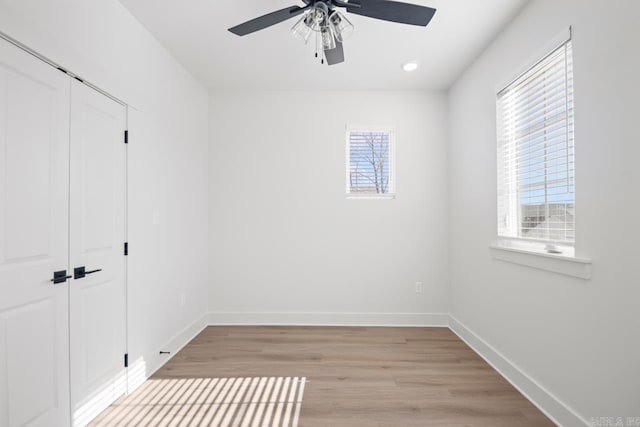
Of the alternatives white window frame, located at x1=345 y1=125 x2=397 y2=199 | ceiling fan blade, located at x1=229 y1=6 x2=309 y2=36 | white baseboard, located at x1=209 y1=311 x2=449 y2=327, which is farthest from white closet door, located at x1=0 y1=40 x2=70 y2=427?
white window frame, located at x1=345 y1=125 x2=397 y2=199

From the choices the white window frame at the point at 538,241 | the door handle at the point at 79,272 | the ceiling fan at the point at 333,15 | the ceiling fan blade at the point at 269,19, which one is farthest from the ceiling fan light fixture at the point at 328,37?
the door handle at the point at 79,272

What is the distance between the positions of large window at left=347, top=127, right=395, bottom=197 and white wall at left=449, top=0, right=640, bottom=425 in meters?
1.50

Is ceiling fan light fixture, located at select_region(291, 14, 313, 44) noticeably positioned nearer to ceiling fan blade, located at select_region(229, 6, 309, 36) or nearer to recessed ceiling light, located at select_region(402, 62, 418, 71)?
ceiling fan blade, located at select_region(229, 6, 309, 36)

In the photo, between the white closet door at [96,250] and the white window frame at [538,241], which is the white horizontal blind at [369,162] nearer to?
the white window frame at [538,241]

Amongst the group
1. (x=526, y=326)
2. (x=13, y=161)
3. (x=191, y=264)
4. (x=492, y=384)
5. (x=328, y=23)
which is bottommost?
(x=492, y=384)

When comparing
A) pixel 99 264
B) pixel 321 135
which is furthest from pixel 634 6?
pixel 99 264

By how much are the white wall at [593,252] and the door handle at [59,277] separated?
2.86m

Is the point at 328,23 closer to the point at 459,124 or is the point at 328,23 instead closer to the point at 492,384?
the point at 459,124

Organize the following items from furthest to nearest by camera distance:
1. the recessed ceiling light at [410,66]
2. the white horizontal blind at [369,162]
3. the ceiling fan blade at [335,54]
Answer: the white horizontal blind at [369,162]
the recessed ceiling light at [410,66]
the ceiling fan blade at [335,54]

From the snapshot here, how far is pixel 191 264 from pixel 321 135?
6.78 ft

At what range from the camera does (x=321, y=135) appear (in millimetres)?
3875

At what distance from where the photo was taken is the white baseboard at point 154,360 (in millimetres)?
2404

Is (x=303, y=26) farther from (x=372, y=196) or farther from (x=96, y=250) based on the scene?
(x=372, y=196)

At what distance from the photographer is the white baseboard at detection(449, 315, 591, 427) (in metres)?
1.88
